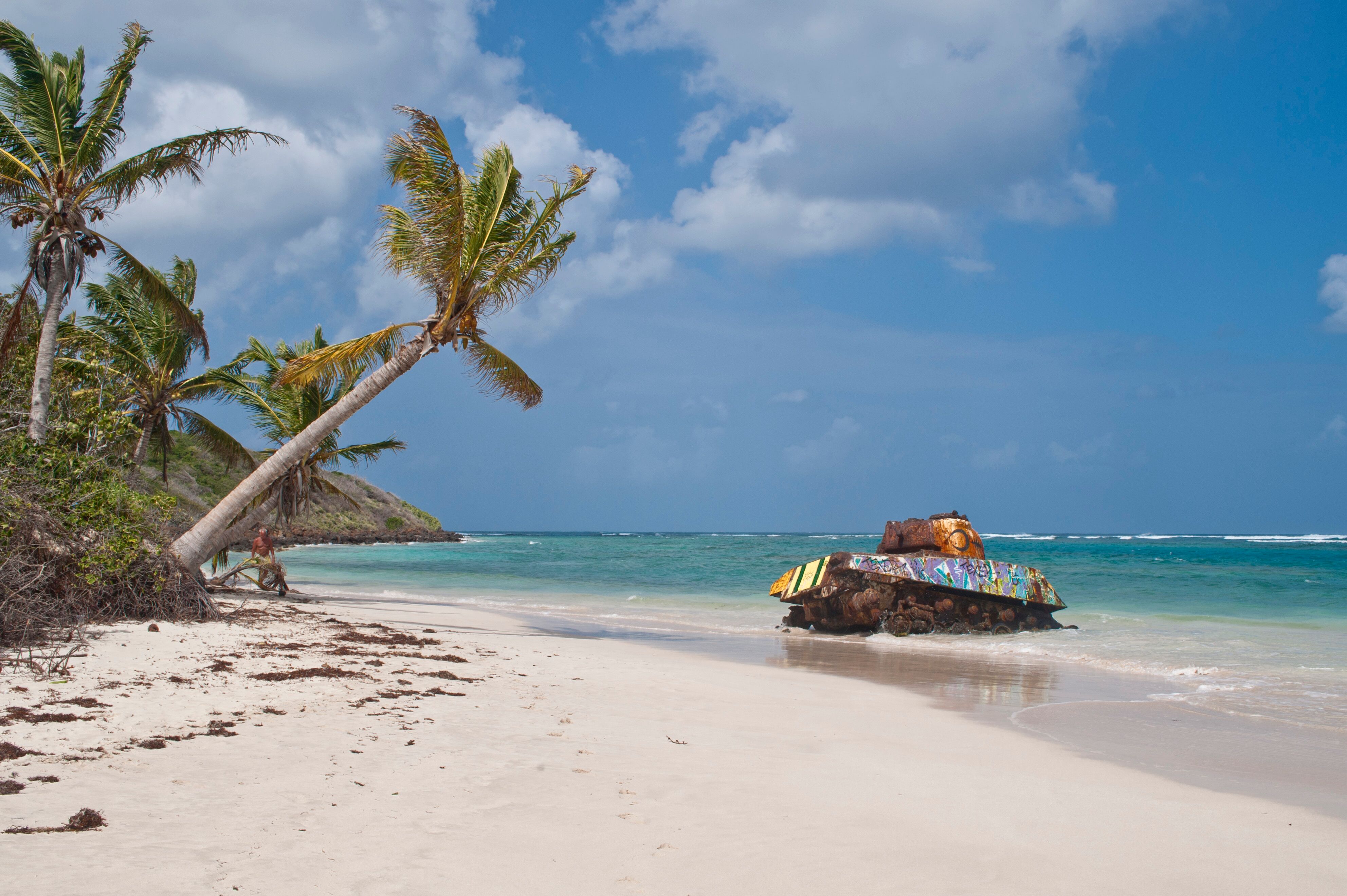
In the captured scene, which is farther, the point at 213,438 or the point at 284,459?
the point at 213,438

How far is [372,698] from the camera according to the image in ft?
19.1

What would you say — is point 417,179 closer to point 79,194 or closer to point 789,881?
point 79,194

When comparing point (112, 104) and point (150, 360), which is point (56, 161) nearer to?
point (112, 104)

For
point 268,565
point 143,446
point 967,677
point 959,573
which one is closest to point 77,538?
point 268,565

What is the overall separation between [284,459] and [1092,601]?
758 inches

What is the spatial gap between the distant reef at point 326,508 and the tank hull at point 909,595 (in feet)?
60.6

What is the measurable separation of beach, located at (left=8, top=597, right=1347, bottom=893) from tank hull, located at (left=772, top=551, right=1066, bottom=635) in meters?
6.61

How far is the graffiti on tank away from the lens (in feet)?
44.7

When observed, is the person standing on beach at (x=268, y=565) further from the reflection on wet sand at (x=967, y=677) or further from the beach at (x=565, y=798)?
the reflection on wet sand at (x=967, y=677)

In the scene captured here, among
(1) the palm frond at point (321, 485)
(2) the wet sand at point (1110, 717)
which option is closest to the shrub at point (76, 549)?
(1) the palm frond at point (321, 485)

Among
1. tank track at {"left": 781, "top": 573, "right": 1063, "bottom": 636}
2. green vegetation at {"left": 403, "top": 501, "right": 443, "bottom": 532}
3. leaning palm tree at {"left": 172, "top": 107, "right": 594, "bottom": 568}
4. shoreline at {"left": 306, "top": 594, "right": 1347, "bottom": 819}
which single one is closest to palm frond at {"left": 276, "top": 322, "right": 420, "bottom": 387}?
leaning palm tree at {"left": 172, "top": 107, "right": 594, "bottom": 568}

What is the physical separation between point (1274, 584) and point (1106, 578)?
4759mm

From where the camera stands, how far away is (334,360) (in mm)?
11656

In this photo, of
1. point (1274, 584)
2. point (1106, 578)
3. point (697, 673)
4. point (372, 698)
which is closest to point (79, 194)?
point (372, 698)
